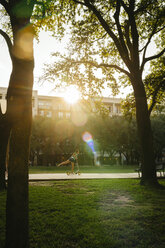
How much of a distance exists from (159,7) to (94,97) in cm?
573

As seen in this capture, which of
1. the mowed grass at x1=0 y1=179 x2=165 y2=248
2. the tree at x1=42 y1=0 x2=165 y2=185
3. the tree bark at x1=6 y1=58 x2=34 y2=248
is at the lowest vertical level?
the mowed grass at x1=0 y1=179 x2=165 y2=248

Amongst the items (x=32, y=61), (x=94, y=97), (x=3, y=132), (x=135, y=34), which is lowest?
(x=3, y=132)

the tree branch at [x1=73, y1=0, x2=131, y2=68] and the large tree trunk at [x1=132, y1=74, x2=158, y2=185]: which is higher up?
the tree branch at [x1=73, y1=0, x2=131, y2=68]

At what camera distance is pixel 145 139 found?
33.2 feet

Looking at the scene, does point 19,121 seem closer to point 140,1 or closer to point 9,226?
point 9,226

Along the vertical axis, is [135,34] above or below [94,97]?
above

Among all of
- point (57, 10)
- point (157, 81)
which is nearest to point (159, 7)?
point (157, 81)

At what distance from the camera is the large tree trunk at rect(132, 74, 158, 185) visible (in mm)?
9891

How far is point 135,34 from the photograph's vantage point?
10.6 meters

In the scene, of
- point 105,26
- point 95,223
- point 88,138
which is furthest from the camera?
point 88,138

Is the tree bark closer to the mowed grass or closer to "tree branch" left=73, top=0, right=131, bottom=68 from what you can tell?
the mowed grass

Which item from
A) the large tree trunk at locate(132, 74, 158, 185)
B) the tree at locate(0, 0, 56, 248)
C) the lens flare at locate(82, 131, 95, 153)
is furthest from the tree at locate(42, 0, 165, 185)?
the lens flare at locate(82, 131, 95, 153)

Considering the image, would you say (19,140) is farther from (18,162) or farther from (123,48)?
(123,48)

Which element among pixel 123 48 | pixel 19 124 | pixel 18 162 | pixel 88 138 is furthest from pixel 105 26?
pixel 88 138
